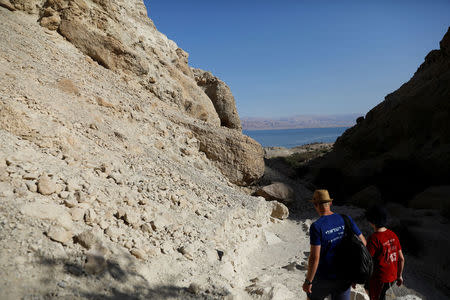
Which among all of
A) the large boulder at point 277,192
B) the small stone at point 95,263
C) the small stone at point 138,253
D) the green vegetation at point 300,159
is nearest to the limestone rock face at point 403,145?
the green vegetation at point 300,159

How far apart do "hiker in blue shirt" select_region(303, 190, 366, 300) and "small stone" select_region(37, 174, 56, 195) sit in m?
2.89

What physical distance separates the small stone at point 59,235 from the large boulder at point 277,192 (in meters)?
6.52

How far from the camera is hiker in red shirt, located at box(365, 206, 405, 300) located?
3055 mm

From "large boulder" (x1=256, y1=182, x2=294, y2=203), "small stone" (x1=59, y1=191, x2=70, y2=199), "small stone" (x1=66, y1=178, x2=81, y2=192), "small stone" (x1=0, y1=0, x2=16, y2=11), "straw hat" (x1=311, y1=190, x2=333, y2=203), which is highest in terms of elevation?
"small stone" (x1=0, y1=0, x2=16, y2=11)

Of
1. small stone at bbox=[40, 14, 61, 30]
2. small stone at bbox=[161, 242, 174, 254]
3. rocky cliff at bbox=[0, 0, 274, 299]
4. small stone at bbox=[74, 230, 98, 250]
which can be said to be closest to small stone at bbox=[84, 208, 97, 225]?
rocky cliff at bbox=[0, 0, 274, 299]

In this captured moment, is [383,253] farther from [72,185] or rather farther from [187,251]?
[72,185]

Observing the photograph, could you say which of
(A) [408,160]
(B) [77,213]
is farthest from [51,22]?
(A) [408,160]

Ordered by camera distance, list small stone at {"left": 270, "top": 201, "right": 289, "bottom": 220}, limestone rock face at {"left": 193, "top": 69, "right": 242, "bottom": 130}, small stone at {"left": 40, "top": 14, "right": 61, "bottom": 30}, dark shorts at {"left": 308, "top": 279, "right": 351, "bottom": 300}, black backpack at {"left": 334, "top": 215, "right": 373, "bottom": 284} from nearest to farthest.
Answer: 1. black backpack at {"left": 334, "top": 215, "right": 373, "bottom": 284}
2. dark shorts at {"left": 308, "top": 279, "right": 351, "bottom": 300}
3. small stone at {"left": 40, "top": 14, "right": 61, "bottom": 30}
4. small stone at {"left": 270, "top": 201, "right": 289, "bottom": 220}
5. limestone rock face at {"left": 193, "top": 69, "right": 242, "bottom": 130}

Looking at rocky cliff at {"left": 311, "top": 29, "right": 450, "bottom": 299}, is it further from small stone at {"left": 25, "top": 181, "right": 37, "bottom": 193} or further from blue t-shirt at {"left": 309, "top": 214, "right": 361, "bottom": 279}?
small stone at {"left": 25, "top": 181, "right": 37, "bottom": 193}

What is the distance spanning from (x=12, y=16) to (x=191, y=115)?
18.1 ft

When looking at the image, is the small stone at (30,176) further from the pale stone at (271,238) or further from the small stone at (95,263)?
the pale stone at (271,238)

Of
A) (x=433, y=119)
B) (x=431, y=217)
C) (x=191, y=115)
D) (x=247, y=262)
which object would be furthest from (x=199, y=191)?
(x=433, y=119)

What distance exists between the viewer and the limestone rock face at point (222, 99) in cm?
1265

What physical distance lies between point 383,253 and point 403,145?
12.4 m
